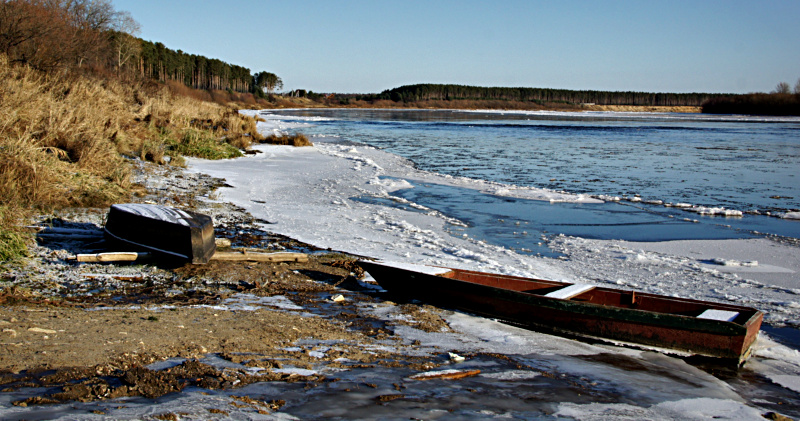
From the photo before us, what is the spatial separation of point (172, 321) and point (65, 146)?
7.89 m

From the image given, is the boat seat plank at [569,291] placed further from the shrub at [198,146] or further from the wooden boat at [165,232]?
the shrub at [198,146]

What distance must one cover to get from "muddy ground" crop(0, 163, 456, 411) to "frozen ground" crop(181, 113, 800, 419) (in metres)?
1.07

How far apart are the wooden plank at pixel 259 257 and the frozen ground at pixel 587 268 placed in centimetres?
128

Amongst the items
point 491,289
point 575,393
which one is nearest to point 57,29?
point 491,289

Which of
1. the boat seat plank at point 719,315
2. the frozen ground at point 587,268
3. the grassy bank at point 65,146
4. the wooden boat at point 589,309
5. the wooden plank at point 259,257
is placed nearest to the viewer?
the frozen ground at point 587,268

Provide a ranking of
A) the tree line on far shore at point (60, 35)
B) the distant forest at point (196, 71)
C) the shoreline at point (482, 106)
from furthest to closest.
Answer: the shoreline at point (482, 106), the distant forest at point (196, 71), the tree line on far shore at point (60, 35)

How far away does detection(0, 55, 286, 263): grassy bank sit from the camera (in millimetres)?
8969

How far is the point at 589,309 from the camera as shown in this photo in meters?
6.12

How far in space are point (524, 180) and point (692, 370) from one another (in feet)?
44.7

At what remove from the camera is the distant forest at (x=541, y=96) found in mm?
167750

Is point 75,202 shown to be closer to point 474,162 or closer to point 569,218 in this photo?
point 569,218

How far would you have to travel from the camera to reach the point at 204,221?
7809 millimetres

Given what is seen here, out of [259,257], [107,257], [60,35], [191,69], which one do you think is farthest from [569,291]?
[191,69]

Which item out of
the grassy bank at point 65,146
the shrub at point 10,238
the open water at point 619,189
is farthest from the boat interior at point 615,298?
the grassy bank at point 65,146
